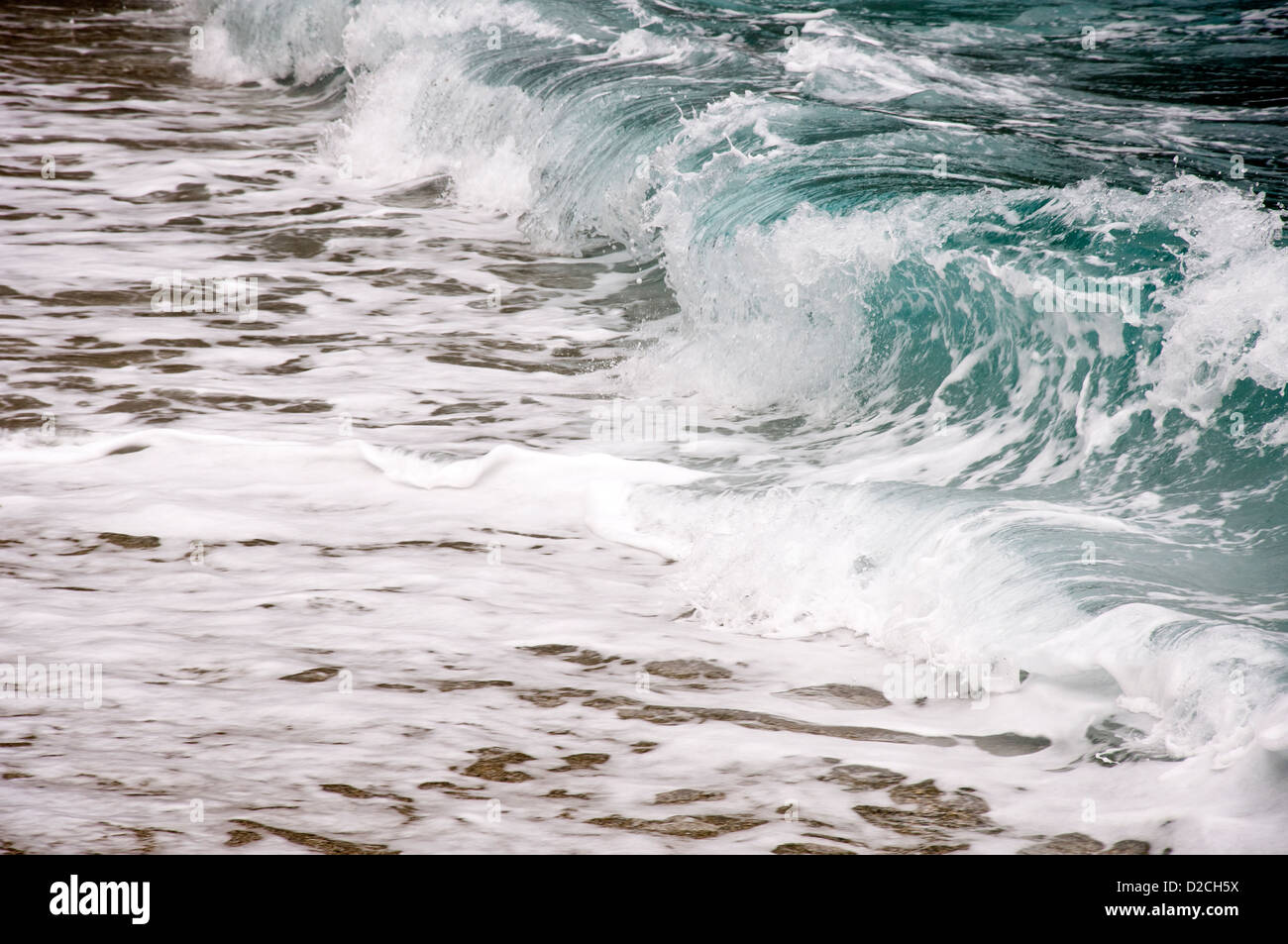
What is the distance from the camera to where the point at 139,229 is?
9250 mm

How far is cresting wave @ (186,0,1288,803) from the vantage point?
430 centimetres

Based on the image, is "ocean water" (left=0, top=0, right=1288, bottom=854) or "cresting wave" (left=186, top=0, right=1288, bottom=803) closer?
"ocean water" (left=0, top=0, right=1288, bottom=854)

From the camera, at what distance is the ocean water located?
11.4ft

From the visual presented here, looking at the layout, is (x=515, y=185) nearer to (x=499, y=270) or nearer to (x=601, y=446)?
(x=499, y=270)

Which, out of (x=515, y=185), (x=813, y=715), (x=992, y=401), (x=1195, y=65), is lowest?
(x=813, y=715)

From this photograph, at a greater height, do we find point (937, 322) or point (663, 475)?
point (937, 322)

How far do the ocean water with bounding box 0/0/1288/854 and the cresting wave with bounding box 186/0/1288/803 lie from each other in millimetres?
26

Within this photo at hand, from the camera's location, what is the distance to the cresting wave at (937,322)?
4.30m

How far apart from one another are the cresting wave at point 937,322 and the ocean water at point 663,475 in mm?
26

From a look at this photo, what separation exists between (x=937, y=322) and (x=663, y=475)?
67.4 inches

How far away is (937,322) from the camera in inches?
256
